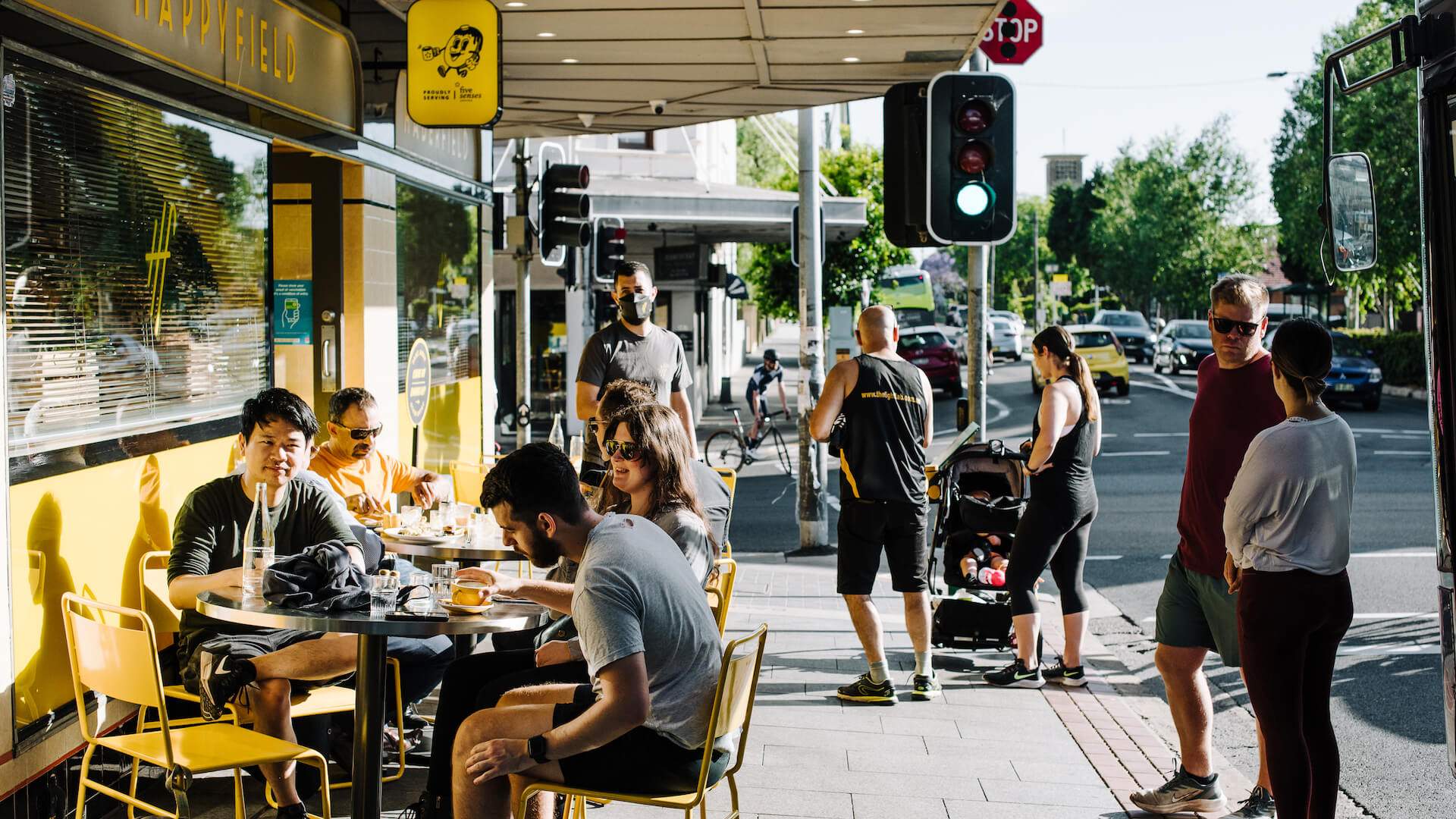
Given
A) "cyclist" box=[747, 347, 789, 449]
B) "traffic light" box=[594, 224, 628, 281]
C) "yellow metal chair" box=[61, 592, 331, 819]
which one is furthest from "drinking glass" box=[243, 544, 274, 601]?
"cyclist" box=[747, 347, 789, 449]

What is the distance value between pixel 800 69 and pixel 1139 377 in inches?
1294

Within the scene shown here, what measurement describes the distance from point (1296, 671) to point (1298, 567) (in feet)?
1.09

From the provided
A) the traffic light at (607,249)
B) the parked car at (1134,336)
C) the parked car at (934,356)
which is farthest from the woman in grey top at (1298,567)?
the parked car at (1134,336)

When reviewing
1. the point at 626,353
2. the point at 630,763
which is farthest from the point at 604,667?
the point at 626,353

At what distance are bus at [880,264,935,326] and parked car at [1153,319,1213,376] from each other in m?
12.4

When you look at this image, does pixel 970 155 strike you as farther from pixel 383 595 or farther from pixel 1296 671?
pixel 383 595

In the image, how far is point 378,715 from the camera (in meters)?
4.68

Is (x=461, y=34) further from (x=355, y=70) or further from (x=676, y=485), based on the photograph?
(x=676, y=485)

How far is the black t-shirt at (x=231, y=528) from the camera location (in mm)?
5078

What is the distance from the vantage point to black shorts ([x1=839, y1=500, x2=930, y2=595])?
282 inches

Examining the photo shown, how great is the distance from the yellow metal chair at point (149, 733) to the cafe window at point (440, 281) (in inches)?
212

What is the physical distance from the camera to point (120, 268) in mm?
5766

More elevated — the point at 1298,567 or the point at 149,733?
the point at 1298,567

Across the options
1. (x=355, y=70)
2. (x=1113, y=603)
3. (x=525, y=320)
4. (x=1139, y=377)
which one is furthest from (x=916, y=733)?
(x=1139, y=377)
